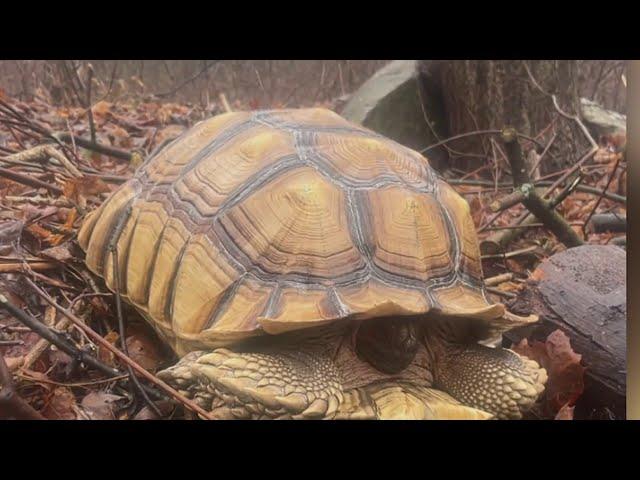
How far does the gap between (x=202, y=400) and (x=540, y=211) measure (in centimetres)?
139

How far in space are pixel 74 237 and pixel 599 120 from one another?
233 centimetres

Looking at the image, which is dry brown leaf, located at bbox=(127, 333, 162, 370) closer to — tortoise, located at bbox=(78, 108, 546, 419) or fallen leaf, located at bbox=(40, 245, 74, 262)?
tortoise, located at bbox=(78, 108, 546, 419)

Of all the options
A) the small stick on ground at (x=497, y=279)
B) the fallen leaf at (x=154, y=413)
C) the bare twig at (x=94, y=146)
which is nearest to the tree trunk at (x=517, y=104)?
the small stick on ground at (x=497, y=279)

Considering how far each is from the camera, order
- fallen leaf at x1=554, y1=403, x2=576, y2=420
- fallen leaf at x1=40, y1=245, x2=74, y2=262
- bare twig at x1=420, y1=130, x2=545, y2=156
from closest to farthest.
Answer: fallen leaf at x1=554, y1=403, x2=576, y2=420
fallen leaf at x1=40, y1=245, x2=74, y2=262
bare twig at x1=420, y1=130, x2=545, y2=156

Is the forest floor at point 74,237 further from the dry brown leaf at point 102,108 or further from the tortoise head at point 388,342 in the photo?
the tortoise head at point 388,342

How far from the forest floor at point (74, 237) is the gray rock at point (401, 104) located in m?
0.64

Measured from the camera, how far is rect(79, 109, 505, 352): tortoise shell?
116 cm

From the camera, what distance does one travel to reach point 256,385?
1.05 metres

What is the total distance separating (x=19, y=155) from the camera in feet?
5.66

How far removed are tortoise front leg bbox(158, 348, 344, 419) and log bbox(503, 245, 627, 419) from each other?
60 cm

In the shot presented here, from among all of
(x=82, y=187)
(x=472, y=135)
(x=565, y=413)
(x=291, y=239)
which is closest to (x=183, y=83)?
(x=82, y=187)

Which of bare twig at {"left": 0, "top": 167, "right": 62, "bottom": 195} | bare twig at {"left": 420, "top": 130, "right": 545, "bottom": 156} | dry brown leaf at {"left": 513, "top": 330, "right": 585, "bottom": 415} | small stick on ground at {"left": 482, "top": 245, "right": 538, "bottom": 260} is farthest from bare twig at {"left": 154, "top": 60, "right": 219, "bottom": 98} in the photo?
dry brown leaf at {"left": 513, "top": 330, "right": 585, "bottom": 415}
